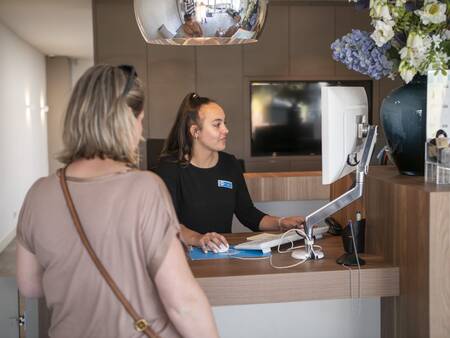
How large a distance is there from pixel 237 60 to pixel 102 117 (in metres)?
5.73

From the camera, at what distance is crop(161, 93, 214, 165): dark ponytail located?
2.91 meters

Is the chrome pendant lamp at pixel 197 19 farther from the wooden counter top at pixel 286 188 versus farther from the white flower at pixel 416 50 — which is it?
the wooden counter top at pixel 286 188

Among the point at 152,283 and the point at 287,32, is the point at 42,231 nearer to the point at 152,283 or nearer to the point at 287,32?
the point at 152,283

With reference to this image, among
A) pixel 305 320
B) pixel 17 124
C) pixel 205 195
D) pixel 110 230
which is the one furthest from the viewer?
pixel 17 124

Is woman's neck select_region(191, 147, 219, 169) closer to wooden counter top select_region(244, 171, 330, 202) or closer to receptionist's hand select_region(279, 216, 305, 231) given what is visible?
receptionist's hand select_region(279, 216, 305, 231)

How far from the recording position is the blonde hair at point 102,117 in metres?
1.39

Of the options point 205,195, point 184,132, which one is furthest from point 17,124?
point 205,195

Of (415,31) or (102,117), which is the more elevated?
(415,31)

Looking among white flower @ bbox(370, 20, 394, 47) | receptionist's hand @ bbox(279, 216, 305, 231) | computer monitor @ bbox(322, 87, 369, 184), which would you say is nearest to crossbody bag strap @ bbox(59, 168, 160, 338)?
computer monitor @ bbox(322, 87, 369, 184)

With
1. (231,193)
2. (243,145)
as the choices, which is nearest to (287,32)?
(243,145)

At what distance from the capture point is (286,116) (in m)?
7.21

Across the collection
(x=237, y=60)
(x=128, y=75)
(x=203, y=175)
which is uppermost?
(x=237, y=60)

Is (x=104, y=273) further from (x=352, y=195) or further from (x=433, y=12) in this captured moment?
(x=433, y=12)

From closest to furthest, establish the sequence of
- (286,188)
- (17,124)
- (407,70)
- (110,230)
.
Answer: (110,230) → (407,70) → (286,188) → (17,124)
